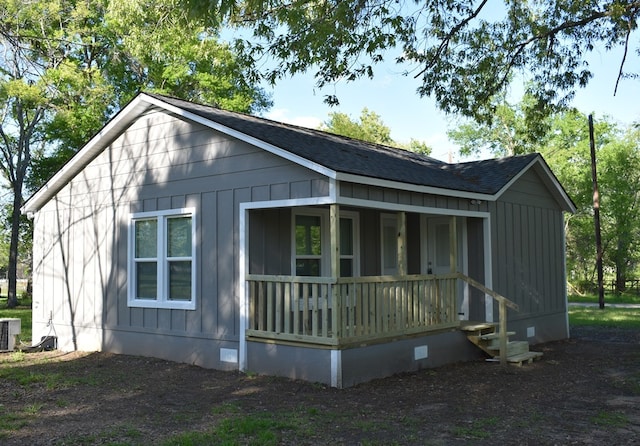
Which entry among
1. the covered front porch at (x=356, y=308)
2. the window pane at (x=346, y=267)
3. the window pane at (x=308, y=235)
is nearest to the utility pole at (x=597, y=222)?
the covered front porch at (x=356, y=308)

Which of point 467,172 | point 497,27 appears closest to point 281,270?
point 467,172

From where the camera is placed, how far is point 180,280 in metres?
10.5

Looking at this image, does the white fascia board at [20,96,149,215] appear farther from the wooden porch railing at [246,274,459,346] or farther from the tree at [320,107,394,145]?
the tree at [320,107,394,145]

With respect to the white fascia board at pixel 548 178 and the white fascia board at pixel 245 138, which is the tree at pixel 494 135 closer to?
the white fascia board at pixel 548 178

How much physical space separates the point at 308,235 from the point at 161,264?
2605 millimetres

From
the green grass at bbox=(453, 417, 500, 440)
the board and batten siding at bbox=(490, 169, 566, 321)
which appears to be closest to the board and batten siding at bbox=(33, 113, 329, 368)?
the green grass at bbox=(453, 417, 500, 440)

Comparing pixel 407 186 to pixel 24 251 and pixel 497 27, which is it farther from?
pixel 24 251

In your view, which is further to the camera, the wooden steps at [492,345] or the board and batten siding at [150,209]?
the wooden steps at [492,345]

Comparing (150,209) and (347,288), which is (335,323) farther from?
(150,209)

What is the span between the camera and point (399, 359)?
9.30 meters

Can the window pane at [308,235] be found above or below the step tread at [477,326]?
above

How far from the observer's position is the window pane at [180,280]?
34.1ft

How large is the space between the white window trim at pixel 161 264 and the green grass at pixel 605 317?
1131 cm

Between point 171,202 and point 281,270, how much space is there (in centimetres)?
232
